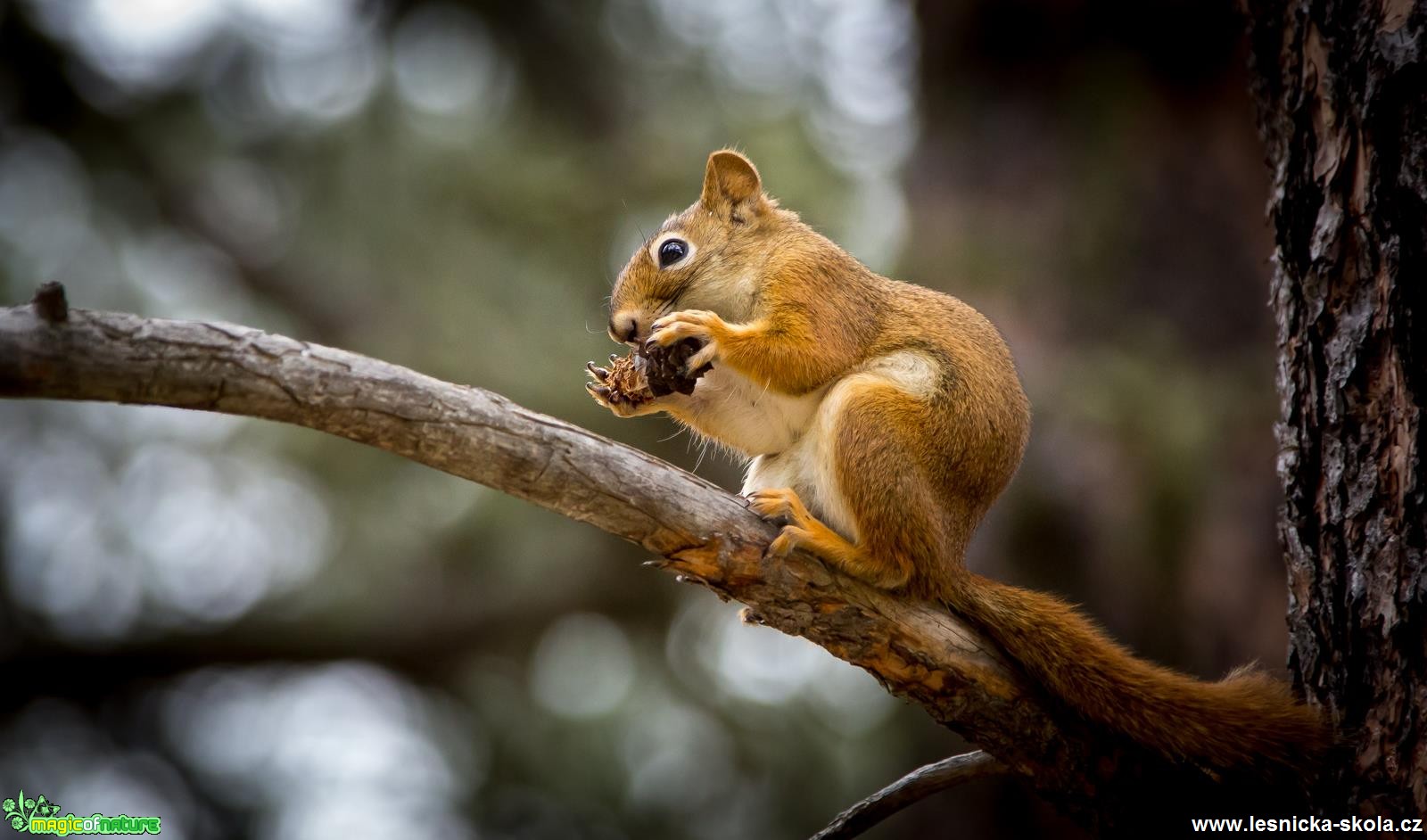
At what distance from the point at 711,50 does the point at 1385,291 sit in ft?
15.5

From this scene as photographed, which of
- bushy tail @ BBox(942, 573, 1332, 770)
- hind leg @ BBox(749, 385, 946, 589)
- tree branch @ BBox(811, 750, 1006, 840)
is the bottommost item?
tree branch @ BBox(811, 750, 1006, 840)

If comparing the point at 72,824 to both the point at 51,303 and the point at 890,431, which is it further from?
the point at 890,431

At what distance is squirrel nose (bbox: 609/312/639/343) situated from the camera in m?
3.06

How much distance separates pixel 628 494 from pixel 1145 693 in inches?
50.1

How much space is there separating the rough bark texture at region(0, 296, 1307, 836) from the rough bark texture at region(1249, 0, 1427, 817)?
12.8 inches

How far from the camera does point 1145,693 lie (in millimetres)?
2428

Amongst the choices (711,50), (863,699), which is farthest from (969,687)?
(711,50)

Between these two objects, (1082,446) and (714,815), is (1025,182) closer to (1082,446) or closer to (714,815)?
(1082,446)

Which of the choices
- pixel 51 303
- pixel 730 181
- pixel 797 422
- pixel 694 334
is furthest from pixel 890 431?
pixel 51 303

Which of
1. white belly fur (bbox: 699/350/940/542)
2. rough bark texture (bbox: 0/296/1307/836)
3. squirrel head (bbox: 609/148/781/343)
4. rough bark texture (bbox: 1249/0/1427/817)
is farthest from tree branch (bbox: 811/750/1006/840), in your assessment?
squirrel head (bbox: 609/148/781/343)

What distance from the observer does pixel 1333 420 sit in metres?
2.39

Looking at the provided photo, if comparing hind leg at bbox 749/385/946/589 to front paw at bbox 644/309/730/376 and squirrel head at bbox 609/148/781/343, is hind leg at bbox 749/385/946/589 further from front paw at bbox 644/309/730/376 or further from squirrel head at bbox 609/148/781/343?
squirrel head at bbox 609/148/781/343

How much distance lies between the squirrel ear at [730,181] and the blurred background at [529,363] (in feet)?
5.00

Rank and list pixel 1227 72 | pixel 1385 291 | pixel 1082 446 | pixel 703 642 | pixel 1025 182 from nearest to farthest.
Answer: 1. pixel 1385 291
2. pixel 1082 446
3. pixel 1227 72
4. pixel 1025 182
5. pixel 703 642
